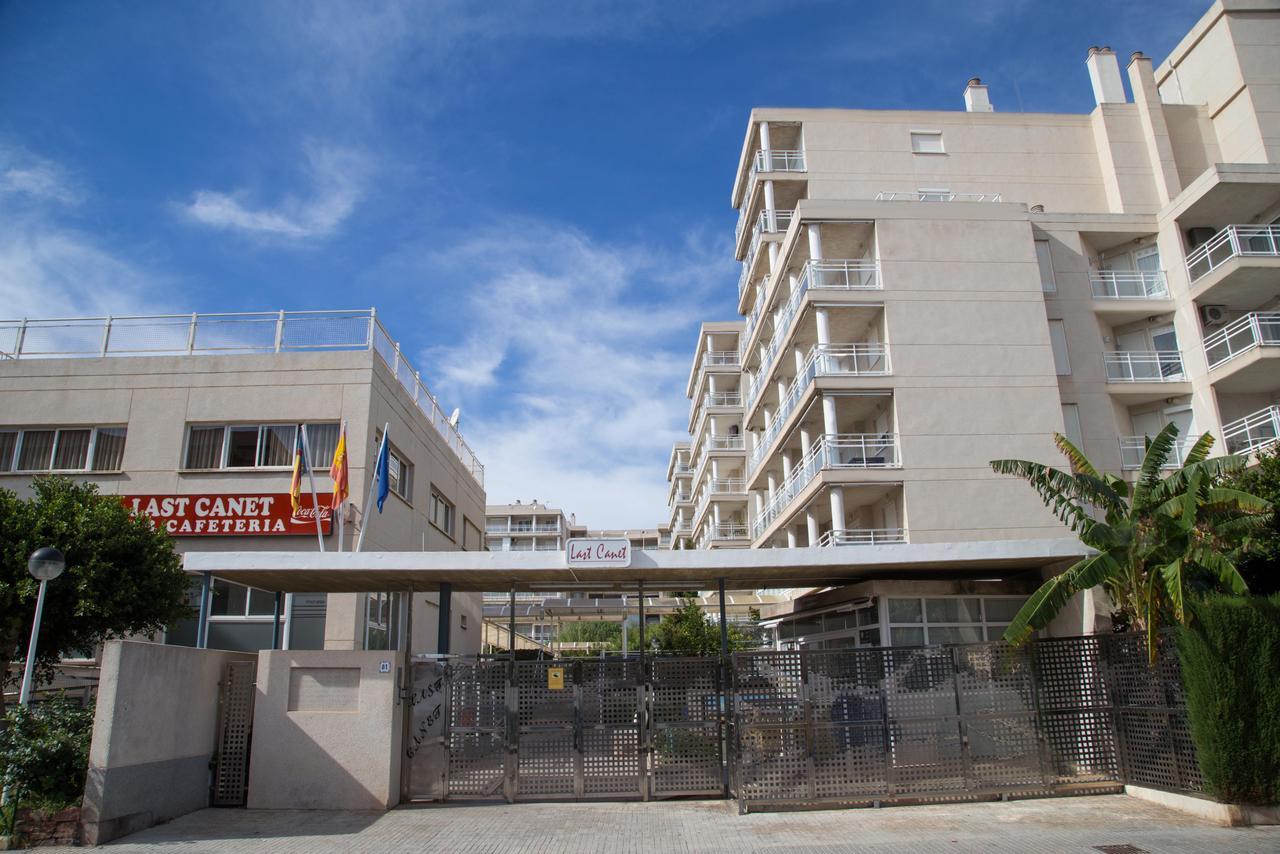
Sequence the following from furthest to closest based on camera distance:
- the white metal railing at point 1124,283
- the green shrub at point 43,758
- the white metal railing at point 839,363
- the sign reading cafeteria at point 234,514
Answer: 1. the white metal railing at point 1124,283
2. the white metal railing at point 839,363
3. the sign reading cafeteria at point 234,514
4. the green shrub at point 43,758

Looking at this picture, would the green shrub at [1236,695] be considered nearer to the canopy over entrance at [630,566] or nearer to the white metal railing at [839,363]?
the canopy over entrance at [630,566]

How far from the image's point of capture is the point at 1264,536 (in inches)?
508

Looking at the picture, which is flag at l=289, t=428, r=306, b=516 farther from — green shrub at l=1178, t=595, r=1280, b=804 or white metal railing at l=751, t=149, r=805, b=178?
white metal railing at l=751, t=149, r=805, b=178

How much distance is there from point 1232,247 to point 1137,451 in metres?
6.32

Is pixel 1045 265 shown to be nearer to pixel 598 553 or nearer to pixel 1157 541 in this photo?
pixel 1157 541

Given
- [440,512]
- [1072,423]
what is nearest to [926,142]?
[1072,423]

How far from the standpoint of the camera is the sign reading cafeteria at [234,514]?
18484mm

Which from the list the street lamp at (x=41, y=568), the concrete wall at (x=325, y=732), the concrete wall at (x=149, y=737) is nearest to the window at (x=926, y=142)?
the concrete wall at (x=325, y=732)

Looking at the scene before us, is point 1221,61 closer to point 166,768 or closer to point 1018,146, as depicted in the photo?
point 1018,146

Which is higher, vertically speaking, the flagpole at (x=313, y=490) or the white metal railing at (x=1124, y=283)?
the white metal railing at (x=1124, y=283)

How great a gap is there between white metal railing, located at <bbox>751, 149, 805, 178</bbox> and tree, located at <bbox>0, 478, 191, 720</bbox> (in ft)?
84.4

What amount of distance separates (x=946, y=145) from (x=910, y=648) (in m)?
25.5

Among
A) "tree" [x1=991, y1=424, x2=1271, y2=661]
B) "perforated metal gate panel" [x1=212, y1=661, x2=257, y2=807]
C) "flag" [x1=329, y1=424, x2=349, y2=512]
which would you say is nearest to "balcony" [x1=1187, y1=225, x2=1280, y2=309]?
"tree" [x1=991, y1=424, x2=1271, y2=661]

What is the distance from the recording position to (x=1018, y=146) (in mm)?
31984
